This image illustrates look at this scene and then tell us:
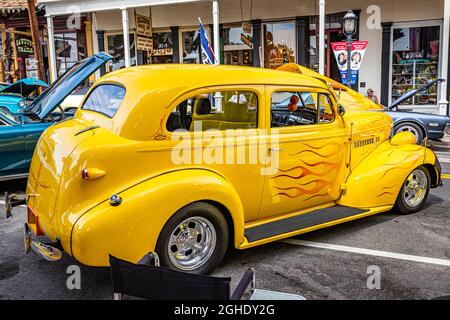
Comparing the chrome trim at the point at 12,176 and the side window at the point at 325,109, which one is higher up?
the side window at the point at 325,109

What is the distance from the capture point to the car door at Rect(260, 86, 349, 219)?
4656 millimetres

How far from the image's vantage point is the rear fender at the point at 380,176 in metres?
5.28

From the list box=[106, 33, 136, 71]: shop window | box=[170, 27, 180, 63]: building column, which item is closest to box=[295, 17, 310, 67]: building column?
box=[170, 27, 180, 63]: building column

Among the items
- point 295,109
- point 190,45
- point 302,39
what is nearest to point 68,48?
point 190,45

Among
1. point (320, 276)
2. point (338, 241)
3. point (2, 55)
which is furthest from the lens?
point (2, 55)

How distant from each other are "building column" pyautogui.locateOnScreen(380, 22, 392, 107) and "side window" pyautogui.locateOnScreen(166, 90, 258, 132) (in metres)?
11.6

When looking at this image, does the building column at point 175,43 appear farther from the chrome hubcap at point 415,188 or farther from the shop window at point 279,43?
the chrome hubcap at point 415,188

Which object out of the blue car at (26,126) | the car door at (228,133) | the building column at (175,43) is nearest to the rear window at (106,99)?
the car door at (228,133)

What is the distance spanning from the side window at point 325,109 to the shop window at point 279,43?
11092 mm

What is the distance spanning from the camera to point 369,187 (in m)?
5.30

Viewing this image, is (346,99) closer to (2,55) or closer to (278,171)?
(278,171)

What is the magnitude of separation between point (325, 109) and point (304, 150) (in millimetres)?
694
